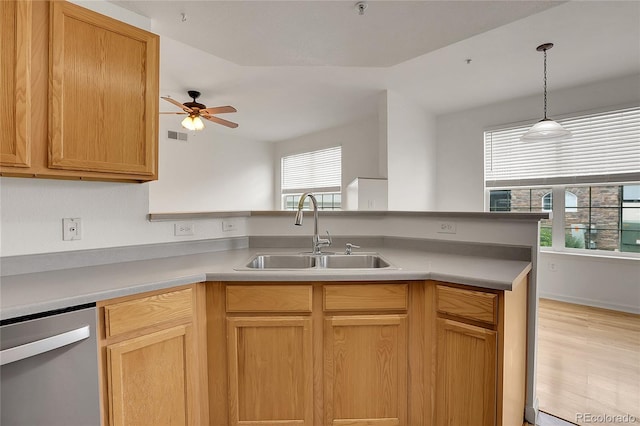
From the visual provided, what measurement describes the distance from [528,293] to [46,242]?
246 cm

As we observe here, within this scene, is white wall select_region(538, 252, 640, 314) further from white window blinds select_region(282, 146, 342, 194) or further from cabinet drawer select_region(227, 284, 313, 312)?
white window blinds select_region(282, 146, 342, 194)

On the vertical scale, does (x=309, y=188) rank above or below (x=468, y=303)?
above

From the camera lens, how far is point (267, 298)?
1514 mm

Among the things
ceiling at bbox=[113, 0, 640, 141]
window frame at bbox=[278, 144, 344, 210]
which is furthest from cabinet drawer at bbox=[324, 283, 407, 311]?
window frame at bbox=[278, 144, 344, 210]

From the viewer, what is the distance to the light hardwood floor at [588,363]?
1.94m

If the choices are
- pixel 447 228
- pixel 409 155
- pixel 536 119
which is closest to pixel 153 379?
pixel 447 228

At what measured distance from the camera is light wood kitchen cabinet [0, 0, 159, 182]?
1.27 meters

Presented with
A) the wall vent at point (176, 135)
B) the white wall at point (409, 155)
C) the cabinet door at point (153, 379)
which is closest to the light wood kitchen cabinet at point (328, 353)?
the cabinet door at point (153, 379)

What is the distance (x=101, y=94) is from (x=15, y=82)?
30 cm

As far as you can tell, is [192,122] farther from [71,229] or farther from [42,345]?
[42,345]

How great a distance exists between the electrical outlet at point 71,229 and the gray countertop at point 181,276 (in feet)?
0.54

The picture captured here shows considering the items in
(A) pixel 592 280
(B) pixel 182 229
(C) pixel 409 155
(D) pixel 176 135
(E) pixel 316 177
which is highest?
(D) pixel 176 135

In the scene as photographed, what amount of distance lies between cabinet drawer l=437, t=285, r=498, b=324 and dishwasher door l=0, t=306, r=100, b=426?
143 centimetres

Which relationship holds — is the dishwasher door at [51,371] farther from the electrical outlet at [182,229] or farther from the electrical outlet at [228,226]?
the electrical outlet at [228,226]
